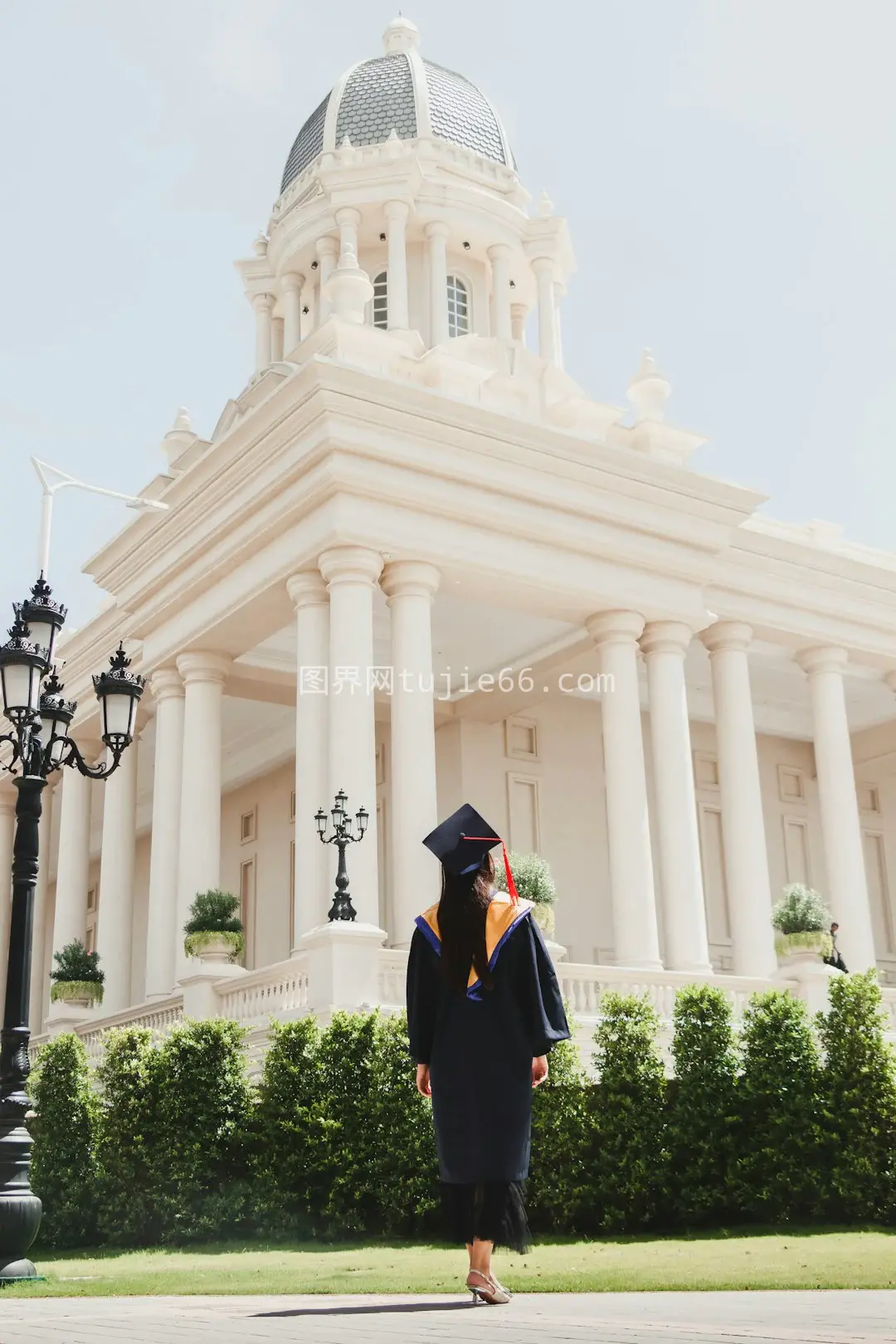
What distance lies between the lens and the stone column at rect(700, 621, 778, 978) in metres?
21.4

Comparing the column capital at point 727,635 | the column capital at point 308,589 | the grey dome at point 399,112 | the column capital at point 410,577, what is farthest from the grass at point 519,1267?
the grey dome at point 399,112

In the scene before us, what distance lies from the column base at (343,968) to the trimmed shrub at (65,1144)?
2489mm

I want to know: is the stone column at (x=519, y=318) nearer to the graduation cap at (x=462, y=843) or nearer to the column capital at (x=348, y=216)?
the column capital at (x=348, y=216)

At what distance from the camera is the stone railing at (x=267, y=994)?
52.6ft

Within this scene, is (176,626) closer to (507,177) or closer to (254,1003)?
(254,1003)

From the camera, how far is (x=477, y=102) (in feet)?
113

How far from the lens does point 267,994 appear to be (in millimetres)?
16578

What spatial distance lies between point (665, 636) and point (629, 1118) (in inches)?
410

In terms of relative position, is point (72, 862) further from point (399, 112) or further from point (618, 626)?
point (399, 112)

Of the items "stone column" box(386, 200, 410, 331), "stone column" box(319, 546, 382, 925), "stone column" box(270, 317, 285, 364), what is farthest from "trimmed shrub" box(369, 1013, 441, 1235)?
"stone column" box(270, 317, 285, 364)

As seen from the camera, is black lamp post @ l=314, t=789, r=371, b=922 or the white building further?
the white building

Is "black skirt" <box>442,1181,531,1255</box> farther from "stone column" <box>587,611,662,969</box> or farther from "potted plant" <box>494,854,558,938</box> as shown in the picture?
"stone column" <box>587,611,662,969</box>

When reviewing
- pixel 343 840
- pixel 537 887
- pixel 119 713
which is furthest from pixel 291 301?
pixel 119 713

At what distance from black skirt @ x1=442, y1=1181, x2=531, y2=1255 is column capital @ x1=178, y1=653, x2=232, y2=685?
16.3 metres
